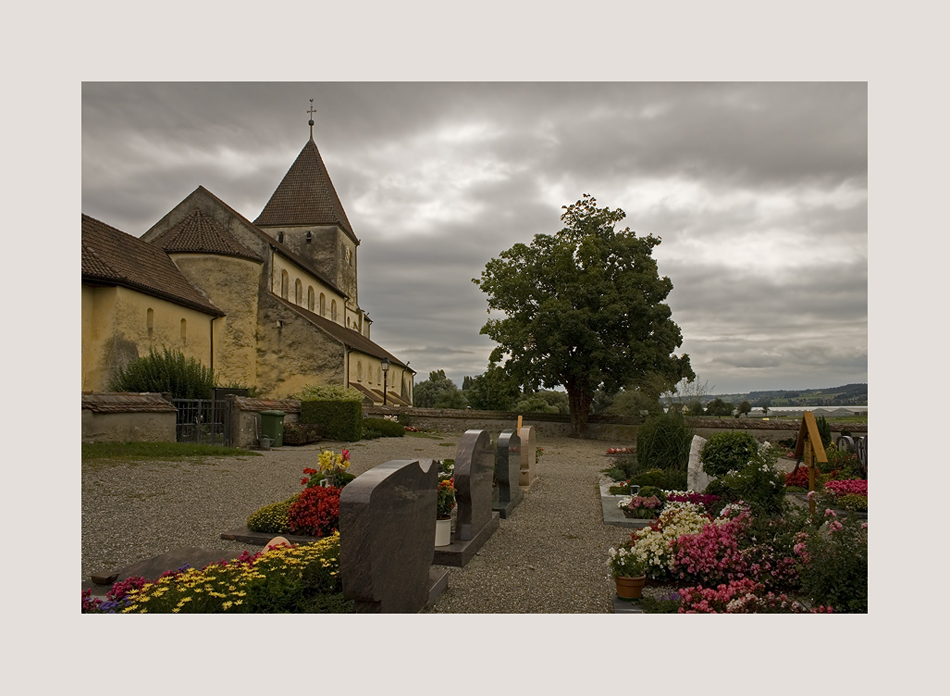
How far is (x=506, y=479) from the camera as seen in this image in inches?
395

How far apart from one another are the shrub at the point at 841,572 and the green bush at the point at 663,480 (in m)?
6.61

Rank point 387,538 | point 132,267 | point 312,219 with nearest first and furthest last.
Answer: point 387,538, point 132,267, point 312,219

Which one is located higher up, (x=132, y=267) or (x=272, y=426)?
(x=132, y=267)

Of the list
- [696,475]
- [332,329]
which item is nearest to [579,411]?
[332,329]

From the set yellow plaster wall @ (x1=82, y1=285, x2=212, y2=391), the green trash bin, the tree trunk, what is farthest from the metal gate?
the tree trunk

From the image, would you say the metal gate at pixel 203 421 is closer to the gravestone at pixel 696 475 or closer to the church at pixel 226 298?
the church at pixel 226 298

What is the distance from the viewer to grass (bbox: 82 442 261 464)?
11969 mm

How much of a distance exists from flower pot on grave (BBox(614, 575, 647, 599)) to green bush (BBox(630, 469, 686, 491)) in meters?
6.04

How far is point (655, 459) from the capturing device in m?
13.4

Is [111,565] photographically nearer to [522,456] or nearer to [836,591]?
[836,591]

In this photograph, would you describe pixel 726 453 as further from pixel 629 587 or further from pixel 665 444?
pixel 629 587

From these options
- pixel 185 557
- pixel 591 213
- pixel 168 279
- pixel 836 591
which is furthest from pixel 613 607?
pixel 591 213

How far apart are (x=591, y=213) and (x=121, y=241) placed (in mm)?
20247

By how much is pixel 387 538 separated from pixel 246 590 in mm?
1062
